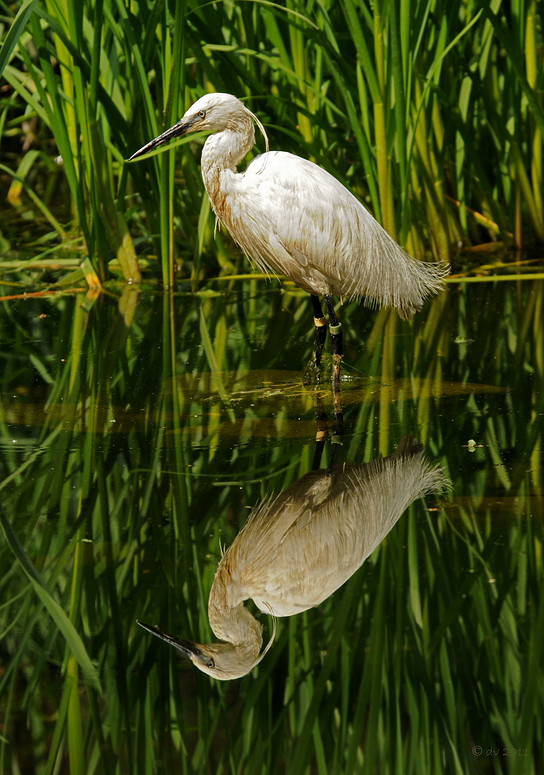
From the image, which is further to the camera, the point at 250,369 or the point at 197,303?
the point at 197,303

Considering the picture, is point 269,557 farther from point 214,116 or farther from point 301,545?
point 214,116

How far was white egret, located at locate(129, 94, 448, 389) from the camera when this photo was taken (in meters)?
4.22

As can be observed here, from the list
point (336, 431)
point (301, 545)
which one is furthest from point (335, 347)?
point (301, 545)

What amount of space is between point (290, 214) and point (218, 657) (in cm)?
239

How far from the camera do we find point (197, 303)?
608 cm

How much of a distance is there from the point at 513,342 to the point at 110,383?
2.11 meters

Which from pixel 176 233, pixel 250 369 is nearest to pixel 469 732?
pixel 250 369

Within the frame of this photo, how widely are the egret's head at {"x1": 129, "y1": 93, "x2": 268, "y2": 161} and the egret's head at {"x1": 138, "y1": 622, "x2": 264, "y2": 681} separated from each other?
2545 mm

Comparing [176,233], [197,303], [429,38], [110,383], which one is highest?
[429,38]

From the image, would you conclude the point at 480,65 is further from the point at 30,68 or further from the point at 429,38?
the point at 30,68

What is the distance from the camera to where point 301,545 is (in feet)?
9.42

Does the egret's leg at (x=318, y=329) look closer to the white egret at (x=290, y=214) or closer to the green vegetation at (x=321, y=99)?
the white egret at (x=290, y=214)

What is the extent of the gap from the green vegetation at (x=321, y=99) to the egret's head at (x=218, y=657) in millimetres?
3563

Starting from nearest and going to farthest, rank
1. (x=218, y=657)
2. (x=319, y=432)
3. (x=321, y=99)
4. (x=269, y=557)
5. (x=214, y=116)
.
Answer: (x=218, y=657) < (x=269, y=557) < (x=319, y=432) < (x=214, y=116) < (x=321, y=99)
